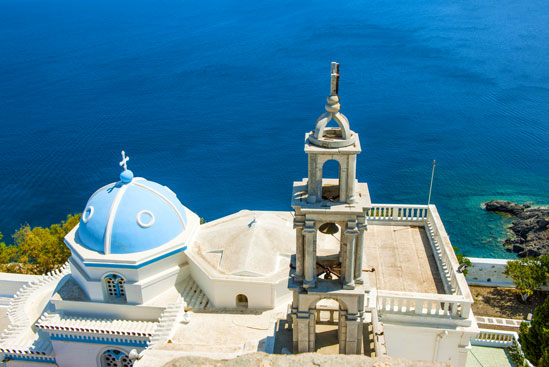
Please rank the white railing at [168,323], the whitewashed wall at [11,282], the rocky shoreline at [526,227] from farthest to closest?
the rocky shoreline at [526,227]
the whitewashed wall at [11,282]
the white railing at [168,323]

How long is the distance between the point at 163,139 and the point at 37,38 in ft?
297

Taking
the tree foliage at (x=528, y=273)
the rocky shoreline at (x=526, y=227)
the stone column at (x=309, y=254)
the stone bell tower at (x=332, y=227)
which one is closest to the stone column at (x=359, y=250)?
the stone bell tower at (x=332, y=227)

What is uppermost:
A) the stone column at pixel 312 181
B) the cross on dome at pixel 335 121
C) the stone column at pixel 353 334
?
the cross on dome at pixel 335 121

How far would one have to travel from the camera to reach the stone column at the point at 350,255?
15.2m

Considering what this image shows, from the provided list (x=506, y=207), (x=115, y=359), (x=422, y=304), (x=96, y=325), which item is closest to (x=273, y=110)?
(x=506, y=207)

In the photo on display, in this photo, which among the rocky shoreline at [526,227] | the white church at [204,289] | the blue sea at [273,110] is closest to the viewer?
the white church at [204,289]

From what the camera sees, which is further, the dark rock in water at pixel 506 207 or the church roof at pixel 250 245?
the dark rock in water at pixel 506 207

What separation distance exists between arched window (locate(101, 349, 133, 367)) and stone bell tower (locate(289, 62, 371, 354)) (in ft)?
42.3

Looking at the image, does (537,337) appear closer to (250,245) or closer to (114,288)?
(250,245)

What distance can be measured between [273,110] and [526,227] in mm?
43104

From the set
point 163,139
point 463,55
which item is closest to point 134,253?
point 163,139

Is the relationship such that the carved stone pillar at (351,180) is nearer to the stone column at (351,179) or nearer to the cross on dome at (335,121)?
the stone column at (351,179)

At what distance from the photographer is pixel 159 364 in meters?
15.1

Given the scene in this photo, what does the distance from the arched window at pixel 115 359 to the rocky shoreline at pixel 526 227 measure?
36912mm
